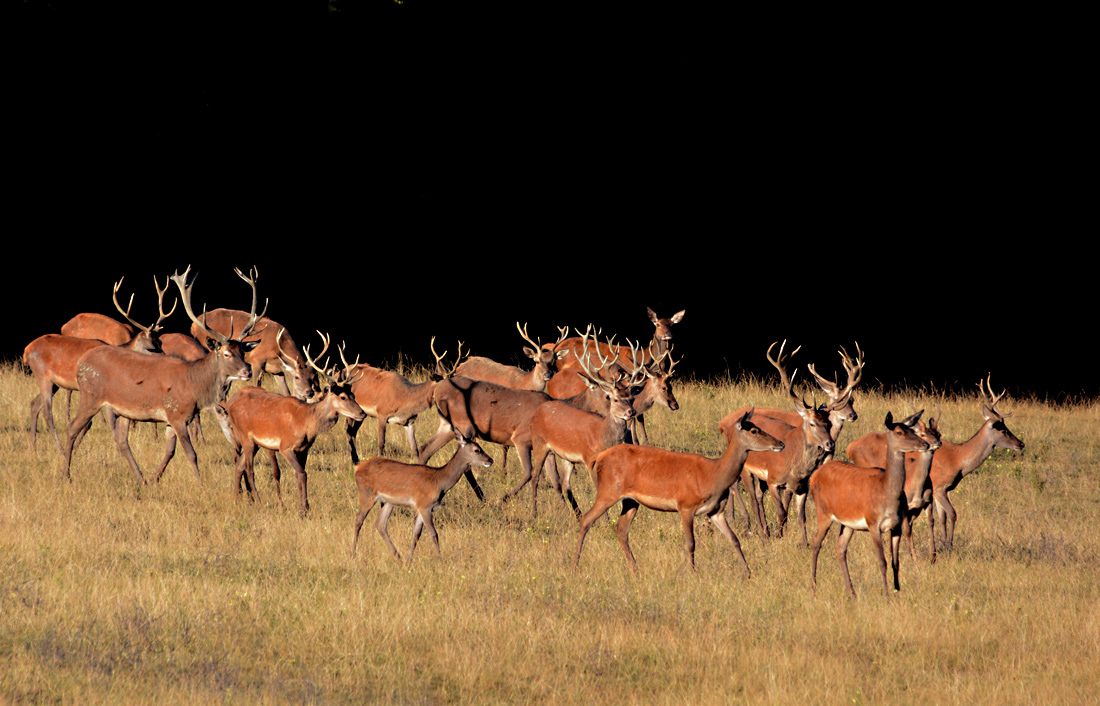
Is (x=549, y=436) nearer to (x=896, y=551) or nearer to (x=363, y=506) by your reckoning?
(x=363, y=506)

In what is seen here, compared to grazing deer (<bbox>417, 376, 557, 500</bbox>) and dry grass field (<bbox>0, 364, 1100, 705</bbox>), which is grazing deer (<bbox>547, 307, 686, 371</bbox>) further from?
dry grass field (<bbox>0, 364, 1100, 705</bbox>)

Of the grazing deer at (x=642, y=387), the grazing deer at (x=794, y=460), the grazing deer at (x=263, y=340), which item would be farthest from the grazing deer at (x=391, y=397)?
the grazing deer at (x=794, y=460)

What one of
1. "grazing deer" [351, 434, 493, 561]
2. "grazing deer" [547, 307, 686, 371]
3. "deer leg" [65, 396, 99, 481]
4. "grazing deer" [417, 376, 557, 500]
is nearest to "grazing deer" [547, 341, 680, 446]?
"grazing deer" [547, 307, 686, 371]

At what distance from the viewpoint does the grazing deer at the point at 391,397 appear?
1314 cm

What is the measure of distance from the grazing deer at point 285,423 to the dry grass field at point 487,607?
0.34 metres

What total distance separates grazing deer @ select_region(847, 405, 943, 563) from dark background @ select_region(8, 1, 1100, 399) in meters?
9.76

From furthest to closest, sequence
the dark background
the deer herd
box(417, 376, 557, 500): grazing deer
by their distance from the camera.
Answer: the dark background, box(417, 376, 557, 500): grazing deer, the deer herd

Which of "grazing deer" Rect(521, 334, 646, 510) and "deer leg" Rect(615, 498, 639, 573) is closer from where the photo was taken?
"deer leg" Rect(615, 498, 639, 573)

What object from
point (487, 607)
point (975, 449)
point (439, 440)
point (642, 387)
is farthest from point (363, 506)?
point (975, 449)

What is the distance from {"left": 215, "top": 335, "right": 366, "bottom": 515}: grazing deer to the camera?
35.0 ft

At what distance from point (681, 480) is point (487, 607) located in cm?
199

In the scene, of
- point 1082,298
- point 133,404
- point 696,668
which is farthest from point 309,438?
point 1082,298

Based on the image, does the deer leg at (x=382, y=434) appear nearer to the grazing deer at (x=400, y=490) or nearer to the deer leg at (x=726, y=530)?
the grazing deer at (x=400, y=490)

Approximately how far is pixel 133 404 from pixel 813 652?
6.94 metres
